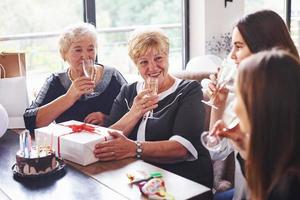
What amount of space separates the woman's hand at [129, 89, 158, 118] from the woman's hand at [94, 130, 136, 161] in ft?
0.78

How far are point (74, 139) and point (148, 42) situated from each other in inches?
25.6

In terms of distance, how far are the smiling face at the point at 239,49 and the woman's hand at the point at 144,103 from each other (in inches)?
17.3

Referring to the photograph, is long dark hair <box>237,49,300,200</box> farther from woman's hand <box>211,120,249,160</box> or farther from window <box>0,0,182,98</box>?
window <box>0,0,182,98</box>

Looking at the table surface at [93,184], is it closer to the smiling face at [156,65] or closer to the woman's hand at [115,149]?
the woman's hand at [115,149]

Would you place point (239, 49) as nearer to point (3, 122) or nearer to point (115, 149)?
point (115, 149)

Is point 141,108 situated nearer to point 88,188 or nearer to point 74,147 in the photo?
point 74,147

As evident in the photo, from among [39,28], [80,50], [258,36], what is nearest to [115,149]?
[258,36]

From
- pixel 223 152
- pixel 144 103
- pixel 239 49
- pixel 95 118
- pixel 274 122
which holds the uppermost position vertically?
pixel 239 49

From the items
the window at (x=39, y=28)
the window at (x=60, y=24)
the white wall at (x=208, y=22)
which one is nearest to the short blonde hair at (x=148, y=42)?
the window at (x=60, y=24)

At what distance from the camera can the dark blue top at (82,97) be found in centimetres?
236

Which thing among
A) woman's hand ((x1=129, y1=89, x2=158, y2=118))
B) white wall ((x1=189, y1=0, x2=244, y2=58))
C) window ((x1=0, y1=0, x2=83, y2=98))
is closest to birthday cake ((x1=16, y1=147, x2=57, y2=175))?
woman's hand ((x1=129, y1=89, x2=158, y2=118))

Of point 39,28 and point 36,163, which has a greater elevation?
point 39,28

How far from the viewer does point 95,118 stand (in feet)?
7.50

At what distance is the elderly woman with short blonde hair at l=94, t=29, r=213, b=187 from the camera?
1877 mm
